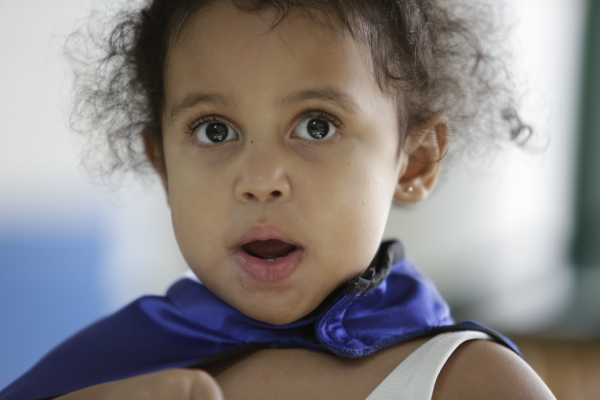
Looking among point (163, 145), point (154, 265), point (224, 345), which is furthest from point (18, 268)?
point (224, 345)

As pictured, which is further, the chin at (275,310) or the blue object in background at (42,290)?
the blue object in background at (42,290)

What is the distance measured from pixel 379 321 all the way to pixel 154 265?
1538mm

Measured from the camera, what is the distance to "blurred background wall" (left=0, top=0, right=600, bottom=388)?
160 centimetres

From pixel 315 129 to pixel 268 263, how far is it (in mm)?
189

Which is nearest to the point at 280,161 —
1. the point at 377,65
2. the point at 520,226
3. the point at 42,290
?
the point at 377,65

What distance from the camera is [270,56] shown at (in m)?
0.73

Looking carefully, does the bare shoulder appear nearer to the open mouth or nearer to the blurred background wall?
the open mouth

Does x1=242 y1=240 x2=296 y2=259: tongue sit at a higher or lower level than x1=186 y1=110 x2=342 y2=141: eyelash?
lower

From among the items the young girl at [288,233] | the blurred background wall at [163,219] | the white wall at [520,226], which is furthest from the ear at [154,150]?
the white wall at [520,226]

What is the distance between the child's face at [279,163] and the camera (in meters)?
0.73

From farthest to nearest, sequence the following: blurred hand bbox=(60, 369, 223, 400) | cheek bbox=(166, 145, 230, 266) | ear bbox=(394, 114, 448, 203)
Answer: ear bbox=(394, 114, 448, 203), cheek bbox=(166, 145, 230, 266), blurred hand bbox=(60, 369, 223, 400)

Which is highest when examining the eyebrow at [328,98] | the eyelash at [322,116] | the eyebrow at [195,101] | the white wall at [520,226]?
the eyebrow at [195,101]

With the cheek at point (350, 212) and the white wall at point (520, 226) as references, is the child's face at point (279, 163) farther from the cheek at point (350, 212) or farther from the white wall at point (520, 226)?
the white wall at point (520, 226)

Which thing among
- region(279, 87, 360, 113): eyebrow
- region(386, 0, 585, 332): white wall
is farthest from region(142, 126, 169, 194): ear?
region(386, 0, 585, 332): white wall
